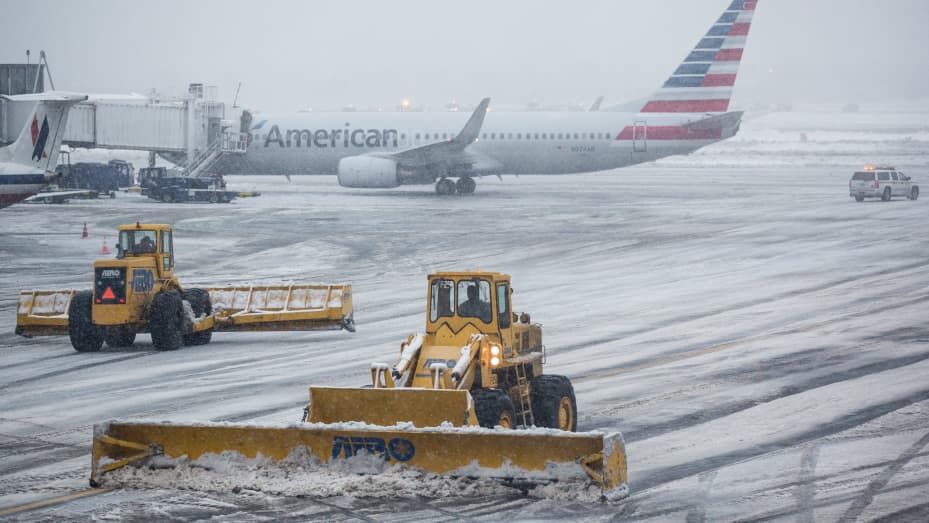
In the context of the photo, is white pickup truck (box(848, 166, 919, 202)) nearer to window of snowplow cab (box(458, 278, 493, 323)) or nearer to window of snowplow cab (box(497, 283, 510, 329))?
window of snowplow cab (box(497, 283, 510, 329))

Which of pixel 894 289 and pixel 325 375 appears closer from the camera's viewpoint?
pixel 325 375

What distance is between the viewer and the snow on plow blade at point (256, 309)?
1006 inches

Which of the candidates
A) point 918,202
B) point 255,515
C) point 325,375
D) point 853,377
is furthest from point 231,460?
point 918,202

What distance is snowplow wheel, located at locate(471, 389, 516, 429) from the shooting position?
14.5 m

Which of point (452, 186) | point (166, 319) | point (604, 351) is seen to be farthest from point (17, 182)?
point (452, 186)

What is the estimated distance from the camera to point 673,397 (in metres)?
19.7

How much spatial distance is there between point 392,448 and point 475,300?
2.90 m

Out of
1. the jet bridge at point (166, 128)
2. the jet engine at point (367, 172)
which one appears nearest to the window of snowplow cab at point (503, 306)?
the jet bridge at point (166, 128)

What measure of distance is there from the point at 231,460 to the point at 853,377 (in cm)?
1119

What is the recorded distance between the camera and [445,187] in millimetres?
65375

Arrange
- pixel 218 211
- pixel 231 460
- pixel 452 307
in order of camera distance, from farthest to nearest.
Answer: pixel 218 211, pixel 452 307, pixel 231 460

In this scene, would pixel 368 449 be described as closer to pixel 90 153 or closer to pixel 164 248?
pixel 164 248

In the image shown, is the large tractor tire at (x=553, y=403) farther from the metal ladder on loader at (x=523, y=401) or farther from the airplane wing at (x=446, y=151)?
the airplane wing at (x=446, y=151)

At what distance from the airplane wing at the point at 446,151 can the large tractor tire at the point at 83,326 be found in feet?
128
